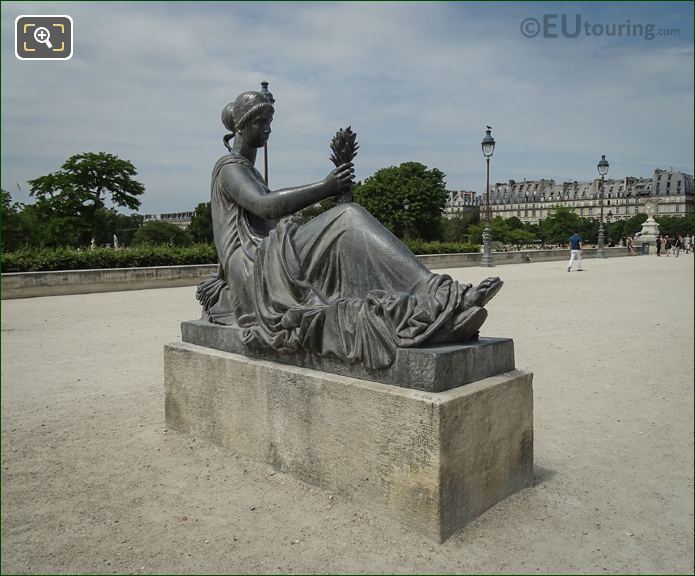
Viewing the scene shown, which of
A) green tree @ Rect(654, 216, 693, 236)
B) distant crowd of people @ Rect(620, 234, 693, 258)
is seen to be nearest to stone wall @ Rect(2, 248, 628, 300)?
distant crowd of people @ Rect(620, 234, 693, 258)

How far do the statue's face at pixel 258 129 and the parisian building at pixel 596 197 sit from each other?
114208 millimetres

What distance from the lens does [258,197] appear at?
4.20 metres

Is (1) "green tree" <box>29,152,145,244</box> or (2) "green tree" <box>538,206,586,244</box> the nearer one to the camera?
(1) "green tree" <box>29,152,145,244</box>

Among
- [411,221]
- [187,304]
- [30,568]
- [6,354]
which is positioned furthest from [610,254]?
[30,568]

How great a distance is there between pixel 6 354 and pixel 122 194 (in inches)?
1700

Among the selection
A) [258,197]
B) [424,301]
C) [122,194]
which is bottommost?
[424,301]

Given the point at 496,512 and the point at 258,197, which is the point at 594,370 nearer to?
the point at 496,512

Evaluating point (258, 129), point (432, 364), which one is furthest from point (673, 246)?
point (432, 364)

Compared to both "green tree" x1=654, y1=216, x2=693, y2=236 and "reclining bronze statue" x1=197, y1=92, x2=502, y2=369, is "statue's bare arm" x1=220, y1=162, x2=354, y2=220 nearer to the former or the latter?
"reclining bronze statue" x1=197, y1=92, x2=502, y2=369

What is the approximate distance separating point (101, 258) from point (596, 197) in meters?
125

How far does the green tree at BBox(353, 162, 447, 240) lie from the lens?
2073 inches

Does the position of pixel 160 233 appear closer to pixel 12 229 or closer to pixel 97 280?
pixel 12 229

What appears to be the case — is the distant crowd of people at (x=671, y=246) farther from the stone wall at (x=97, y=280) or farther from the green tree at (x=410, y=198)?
the stone wall at (x=97, y=280)

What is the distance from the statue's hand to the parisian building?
11455 cm
